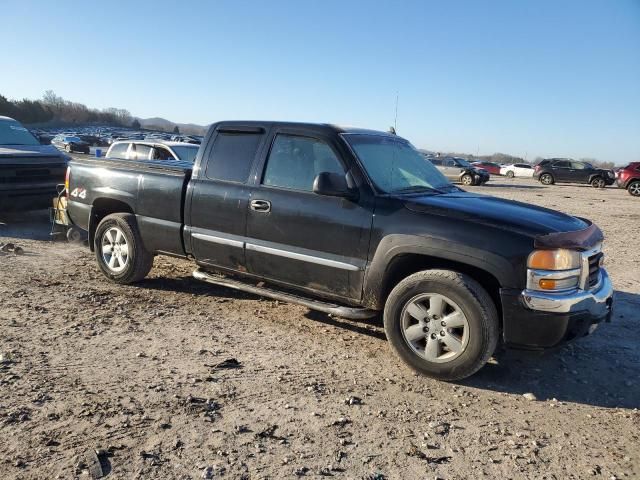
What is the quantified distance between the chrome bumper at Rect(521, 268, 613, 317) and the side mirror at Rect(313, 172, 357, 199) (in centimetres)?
152

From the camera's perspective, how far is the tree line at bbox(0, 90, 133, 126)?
76.2 metres

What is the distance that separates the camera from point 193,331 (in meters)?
4.67

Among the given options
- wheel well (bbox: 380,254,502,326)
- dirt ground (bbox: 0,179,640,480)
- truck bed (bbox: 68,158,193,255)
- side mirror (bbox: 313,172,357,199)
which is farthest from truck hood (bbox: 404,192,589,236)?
truck bed (bbox: 68,158,193,255)

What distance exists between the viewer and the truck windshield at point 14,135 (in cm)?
1013

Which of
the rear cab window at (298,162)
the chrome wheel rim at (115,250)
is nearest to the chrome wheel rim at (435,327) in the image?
the rear cab window at (298,162)

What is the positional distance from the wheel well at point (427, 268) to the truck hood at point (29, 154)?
7696 mm

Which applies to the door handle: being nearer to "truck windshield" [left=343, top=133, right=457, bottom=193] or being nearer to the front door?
the front door

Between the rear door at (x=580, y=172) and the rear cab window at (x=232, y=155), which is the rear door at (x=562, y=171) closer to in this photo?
the rear door at (x=580, y=172)

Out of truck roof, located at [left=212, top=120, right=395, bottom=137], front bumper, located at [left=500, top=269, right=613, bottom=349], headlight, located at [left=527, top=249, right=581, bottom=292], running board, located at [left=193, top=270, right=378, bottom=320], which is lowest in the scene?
running board, located at [left=193, top=270, right=378, bottom=320]

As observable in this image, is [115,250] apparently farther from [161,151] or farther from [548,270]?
[161,151]

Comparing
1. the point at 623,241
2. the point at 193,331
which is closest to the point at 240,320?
the point at 193,331

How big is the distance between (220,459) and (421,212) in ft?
7.32

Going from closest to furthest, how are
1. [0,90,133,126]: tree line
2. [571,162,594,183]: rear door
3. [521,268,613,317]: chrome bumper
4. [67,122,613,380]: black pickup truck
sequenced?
[521,268,613,317]: chrome bumper < [67,122,613,380]: black pickup truck < [571,162,594,183]: rear door < [0,90,133,126]: tree line

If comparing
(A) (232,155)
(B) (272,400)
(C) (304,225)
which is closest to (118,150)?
(A) (232,155)
